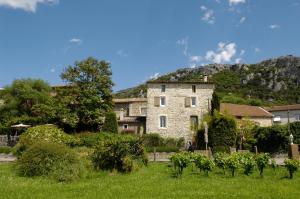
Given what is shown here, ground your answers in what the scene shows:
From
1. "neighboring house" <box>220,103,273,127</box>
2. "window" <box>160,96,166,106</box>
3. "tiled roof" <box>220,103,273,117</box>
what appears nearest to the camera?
"window" <box>160,96,166,106</box>

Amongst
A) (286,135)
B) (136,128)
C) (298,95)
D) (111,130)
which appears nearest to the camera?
(286,135)

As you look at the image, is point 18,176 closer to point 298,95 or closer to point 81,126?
point 81,126

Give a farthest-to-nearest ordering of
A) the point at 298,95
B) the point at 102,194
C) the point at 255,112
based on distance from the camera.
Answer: the point at 298,95 < the point at 255,112 < the point at 102,194

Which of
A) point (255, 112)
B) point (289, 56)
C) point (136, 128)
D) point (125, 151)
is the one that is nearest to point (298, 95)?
point (289, 56)

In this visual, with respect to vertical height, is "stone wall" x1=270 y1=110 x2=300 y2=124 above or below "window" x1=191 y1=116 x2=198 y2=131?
above

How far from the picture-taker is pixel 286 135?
42375mm

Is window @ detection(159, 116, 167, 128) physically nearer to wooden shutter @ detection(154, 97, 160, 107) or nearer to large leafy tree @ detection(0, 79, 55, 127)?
wooden shutter @ detection(154, 97, 160, 107)

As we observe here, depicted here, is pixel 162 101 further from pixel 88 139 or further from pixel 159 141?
pixel 88 139

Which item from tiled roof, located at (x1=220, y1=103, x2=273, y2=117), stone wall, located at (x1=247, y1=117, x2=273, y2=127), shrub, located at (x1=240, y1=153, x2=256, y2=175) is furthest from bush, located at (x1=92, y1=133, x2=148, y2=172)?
stone wall, located at (x1=247, y1=117, x2=273, y2=127)

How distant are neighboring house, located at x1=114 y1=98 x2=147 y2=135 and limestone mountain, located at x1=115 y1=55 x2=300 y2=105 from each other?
30.8 m

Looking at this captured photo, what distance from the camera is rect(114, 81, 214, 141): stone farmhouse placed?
178 feet

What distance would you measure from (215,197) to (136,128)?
44.9m

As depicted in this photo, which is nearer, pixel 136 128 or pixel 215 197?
pixel 215 197

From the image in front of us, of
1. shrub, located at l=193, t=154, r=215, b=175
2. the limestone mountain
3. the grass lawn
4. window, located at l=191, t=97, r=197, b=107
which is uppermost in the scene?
the limestone mountain
